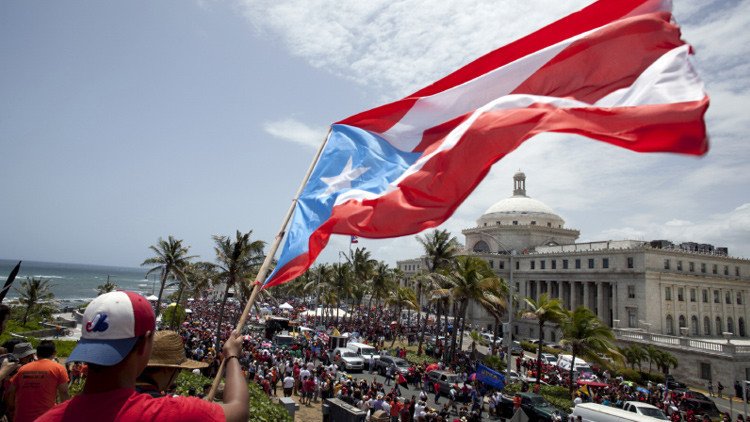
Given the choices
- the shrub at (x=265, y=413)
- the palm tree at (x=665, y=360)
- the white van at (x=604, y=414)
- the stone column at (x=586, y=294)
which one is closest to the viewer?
the shrub at (x=265, y=413)

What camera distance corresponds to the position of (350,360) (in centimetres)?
3117

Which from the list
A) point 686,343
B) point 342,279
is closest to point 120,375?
point 686,343

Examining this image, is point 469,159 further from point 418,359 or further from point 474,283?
point 418,359

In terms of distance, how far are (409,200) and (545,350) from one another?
49642mm

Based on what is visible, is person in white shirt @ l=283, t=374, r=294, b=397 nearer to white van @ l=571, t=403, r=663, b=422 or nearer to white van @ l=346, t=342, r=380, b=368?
white van @ l=346, t=342, r=380, b=368

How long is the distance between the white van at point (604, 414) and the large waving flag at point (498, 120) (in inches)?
685

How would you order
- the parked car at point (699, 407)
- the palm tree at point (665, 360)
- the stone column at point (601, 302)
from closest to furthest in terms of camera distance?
the parked car at point (699, 407) → the palm tree at point (665, 360) → the stone column at point (601, 302)

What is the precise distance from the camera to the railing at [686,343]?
37688mm

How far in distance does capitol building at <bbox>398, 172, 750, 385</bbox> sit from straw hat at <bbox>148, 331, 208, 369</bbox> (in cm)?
5419

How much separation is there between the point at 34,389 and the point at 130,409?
14.1ft

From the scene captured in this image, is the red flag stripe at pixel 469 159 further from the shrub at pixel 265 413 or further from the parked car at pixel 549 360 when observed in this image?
the parked car at pixel 549 360

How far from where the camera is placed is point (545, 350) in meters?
49.4

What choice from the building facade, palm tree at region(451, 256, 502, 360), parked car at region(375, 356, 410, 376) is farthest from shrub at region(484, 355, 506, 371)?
the building facade

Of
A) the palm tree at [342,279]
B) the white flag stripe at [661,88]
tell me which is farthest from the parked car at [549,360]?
the white flag stripe at [661,88]
